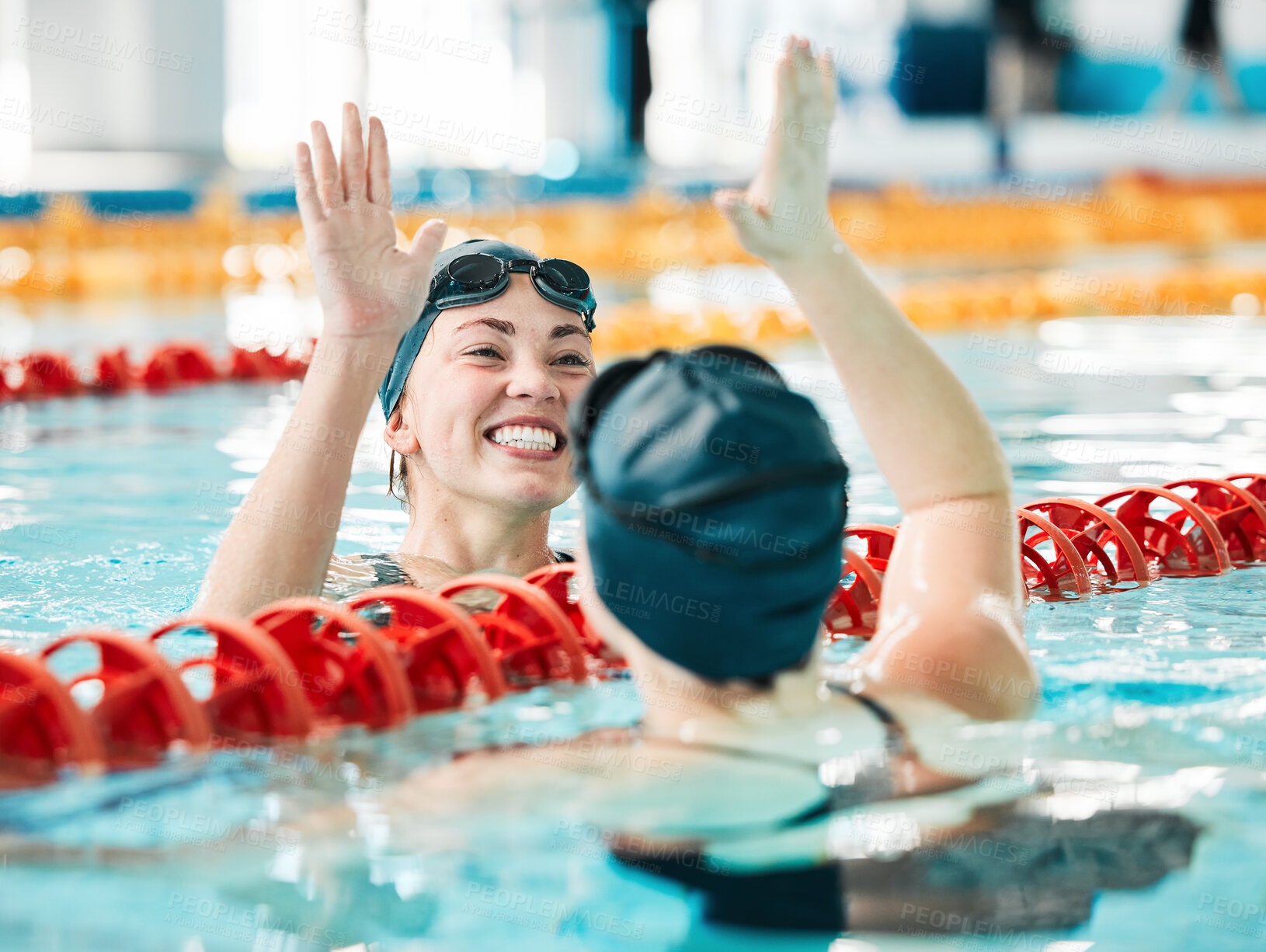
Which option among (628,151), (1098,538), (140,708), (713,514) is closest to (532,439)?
(140,708)

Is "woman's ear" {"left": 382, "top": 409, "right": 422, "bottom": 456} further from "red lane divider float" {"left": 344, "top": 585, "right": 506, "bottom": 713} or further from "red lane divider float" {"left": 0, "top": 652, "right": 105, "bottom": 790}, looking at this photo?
"red lane divider float" {"left": 0, "top": 652, "right": 105, "bottom": 790}

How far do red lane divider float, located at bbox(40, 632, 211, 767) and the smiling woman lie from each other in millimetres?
460

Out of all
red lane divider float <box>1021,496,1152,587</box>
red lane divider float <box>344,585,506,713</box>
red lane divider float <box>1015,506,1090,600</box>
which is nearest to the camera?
red lane divider float <box>344,585,506,713</box>

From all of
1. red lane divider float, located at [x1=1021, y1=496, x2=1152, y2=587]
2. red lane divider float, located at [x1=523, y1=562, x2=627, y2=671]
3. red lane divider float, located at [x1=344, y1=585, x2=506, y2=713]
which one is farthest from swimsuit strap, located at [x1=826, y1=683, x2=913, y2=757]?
red lane divider float, located at [x1=1021, y1=496, x2=1152, y2=587]

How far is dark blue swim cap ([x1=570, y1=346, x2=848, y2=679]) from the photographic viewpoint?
1649 millimetres

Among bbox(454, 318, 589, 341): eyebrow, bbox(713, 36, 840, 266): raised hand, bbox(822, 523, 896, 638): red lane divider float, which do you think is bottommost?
bbox(822, 523, 896, 638): red lane divider float

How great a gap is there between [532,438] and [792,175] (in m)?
1.23

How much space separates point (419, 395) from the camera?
3145mm

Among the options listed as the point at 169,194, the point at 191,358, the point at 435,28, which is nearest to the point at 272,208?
the point at 169,194

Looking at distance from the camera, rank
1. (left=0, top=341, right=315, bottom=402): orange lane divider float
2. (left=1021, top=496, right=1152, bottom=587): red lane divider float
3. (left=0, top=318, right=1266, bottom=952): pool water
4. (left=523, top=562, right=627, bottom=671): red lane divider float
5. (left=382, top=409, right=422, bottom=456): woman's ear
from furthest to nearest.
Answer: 1. (left=0, top=341, right=315, bottom=402): orange lane divider float
2. (left=1021, top=496, right=1152, bottom=587): red lane divider float
3. (left=382, top=409, right=422, bottom=456): woman's ear
4. (left=523, top=562, right=627, bottom=671): red lane divider float
5. (left=0, top=318, right=1266, bottom=952): pool water

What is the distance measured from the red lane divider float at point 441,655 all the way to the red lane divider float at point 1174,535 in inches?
77.9

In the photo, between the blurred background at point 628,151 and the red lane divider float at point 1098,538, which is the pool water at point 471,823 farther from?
the blurred background at point 628,151

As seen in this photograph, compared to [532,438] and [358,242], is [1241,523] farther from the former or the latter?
[358,242]

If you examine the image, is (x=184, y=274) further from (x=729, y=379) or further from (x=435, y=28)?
(x=435, y=28)
